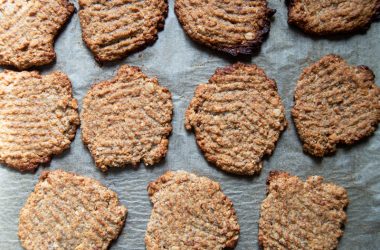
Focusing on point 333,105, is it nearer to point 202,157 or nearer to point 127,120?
point 202,157

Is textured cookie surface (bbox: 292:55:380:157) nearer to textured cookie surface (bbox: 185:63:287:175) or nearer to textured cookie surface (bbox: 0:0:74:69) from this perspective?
textured cookie surface (bbox: 185:63:287:175)

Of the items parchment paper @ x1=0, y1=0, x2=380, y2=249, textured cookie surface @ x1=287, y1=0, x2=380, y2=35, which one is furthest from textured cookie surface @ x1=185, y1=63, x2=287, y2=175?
textured cookie surface @ x1=287, y1=0, x2=380, y2=35

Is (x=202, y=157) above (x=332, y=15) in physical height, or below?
below

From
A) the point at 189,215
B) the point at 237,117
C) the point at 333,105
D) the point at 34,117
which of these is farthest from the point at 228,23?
the point at 34,117

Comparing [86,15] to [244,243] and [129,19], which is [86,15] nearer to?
[129,19]

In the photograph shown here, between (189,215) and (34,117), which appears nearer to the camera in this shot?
(189,215)

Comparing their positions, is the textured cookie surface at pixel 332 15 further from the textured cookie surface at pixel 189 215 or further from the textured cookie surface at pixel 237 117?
the textured cookie surface at pixel 189 215

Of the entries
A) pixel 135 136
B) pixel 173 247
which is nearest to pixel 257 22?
pixel 135 136
